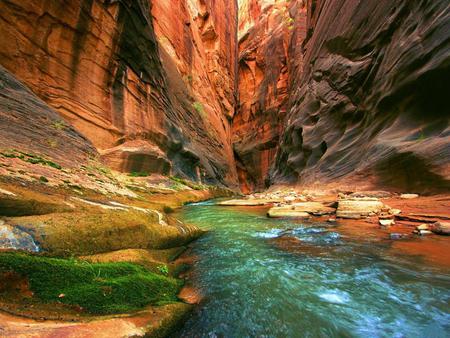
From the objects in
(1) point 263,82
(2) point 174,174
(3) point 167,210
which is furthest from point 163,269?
(1) point 263,82

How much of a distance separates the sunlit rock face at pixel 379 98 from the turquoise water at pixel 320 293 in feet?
15.4

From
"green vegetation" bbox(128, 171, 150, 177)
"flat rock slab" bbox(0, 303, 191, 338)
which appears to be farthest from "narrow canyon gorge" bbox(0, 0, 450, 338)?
"green vegetation" bbox(128, 171, 150, 177)

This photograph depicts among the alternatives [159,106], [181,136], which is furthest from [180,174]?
[159,106]

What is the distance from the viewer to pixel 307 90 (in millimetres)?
21062

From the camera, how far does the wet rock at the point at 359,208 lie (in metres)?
6.42

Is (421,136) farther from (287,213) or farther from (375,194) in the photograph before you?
(287,213)

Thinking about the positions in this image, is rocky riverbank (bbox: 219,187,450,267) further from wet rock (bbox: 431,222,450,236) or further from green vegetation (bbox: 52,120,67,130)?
green vegetation (bbox: 52,120,67,130)

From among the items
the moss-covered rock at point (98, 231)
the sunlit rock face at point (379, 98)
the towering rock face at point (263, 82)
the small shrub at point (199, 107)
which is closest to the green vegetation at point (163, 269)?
the moss-covered rock at point (98, 231)

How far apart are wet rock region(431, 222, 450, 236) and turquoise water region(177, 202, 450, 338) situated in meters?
1.13

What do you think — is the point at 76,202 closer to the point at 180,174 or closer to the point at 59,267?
the point at 59,267

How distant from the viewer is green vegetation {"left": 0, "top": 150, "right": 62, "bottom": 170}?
5.54m

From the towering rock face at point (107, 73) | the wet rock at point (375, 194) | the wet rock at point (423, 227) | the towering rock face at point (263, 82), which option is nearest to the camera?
the wet rock at point (423, 227)

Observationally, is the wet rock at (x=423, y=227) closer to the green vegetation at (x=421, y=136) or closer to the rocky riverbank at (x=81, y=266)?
the green vegetation at (x=421, y=136)

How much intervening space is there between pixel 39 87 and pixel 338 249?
47.6 feet
